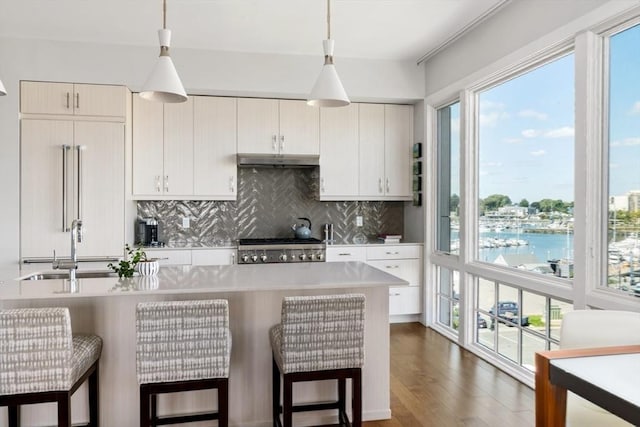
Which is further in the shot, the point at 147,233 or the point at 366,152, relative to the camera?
the point at 366,152

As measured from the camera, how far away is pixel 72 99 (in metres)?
4.12

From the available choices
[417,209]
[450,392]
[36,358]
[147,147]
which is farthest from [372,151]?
[36,358]

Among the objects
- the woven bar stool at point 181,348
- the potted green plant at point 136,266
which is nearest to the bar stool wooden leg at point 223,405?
the woven bar stool at point 181,348

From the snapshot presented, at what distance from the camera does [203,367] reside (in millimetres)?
2061

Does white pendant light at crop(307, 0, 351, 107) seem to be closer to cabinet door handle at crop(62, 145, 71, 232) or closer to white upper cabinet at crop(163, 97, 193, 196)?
white upper cabinet at crop(163, 97, 193, 196)

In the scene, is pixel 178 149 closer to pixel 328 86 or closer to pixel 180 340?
pixel 328 86

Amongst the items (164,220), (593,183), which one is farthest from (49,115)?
(593,183)

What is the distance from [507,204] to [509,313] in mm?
879

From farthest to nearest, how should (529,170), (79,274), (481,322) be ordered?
1. (481,322)
2. (529,170)
3. (79,274)

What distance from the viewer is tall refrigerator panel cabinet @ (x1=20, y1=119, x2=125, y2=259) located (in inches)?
161

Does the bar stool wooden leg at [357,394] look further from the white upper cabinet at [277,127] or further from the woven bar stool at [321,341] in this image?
the white upper cabinet at [277,127]

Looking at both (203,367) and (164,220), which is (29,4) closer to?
(164,220)

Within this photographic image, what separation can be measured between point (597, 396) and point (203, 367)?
158 cm

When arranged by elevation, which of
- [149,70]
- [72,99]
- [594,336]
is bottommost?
[594,336]
